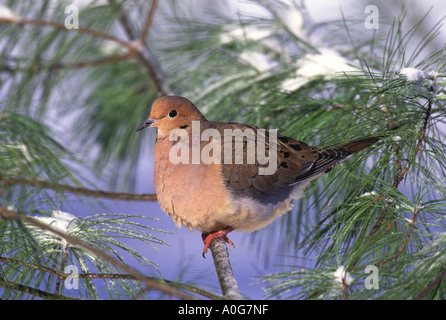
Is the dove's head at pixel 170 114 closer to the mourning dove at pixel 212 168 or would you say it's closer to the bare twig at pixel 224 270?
the mourning dove at pixel 212 168

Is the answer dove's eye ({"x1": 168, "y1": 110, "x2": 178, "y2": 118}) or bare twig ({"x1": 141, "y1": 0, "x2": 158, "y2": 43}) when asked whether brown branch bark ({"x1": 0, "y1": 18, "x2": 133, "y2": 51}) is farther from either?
dove's eye ({"x1": 168, "y1": 110, "x2": 178, "y2": 118})

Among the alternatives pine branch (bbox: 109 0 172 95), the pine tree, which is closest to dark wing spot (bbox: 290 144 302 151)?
the pine tree

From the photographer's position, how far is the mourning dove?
1.46m

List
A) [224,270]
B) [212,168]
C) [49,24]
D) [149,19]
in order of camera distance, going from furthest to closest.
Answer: [149,19], [49,24], [212,168], [224,270]

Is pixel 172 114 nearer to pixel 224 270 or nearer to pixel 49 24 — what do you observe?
pixel 224 270

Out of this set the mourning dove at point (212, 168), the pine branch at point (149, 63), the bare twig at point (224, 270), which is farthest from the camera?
the pine branch at point (149, 63)

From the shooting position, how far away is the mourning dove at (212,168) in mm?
1463

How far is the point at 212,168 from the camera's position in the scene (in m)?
1.48

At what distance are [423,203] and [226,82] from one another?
39.0 inches

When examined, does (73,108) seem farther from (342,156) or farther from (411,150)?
(411,150)

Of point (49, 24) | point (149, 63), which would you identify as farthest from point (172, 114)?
point (149, 63)

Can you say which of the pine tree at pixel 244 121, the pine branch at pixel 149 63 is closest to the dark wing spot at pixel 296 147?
the pine tree at pixel 244 121

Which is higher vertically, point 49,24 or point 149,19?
point 149,19

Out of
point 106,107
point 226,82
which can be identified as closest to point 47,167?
point 226,82
